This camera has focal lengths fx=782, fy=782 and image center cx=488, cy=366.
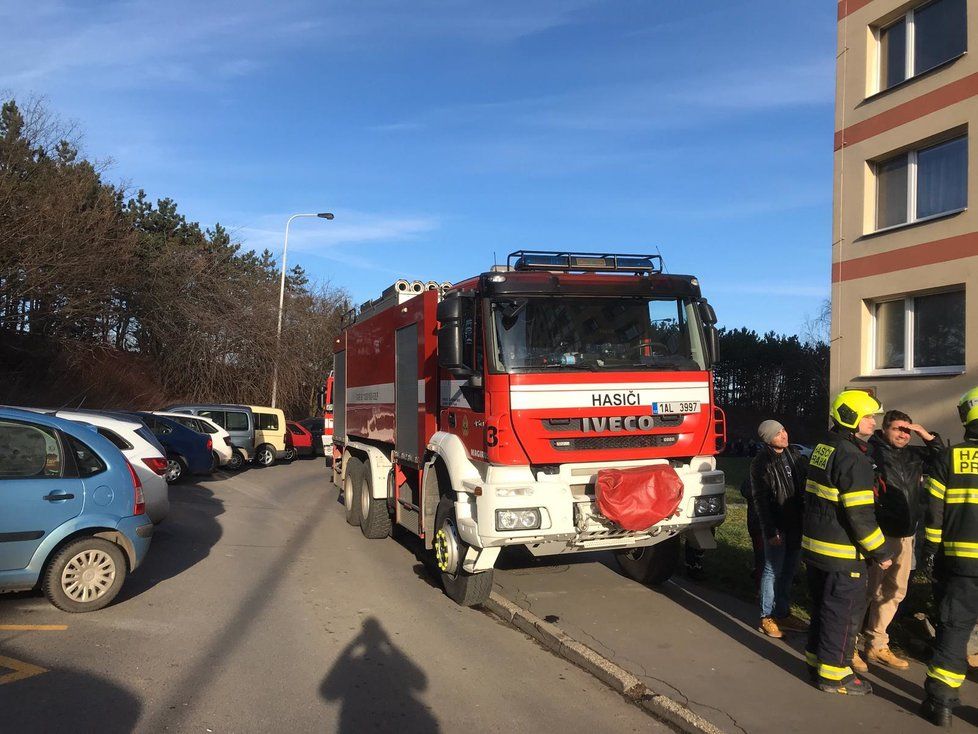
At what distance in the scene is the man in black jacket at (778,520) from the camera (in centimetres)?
612

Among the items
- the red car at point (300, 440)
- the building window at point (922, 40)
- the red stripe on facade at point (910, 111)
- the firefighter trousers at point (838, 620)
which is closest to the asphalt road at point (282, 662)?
the firefighter trousers at point (838, 620)

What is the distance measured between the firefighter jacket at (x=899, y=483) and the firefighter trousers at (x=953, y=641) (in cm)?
51

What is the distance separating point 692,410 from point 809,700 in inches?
103

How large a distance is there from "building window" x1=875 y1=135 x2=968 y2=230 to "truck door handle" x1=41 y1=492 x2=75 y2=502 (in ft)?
42.5

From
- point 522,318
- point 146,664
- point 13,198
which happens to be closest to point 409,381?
point 522,318

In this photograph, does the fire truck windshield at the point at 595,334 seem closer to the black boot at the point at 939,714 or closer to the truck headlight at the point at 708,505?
the truck headlight at the point at 708,505

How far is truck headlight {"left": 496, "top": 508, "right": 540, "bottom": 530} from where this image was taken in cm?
619

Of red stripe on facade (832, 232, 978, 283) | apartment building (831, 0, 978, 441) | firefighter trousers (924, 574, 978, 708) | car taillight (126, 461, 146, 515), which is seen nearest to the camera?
firefighter trousers (924, 574, 978, 708)

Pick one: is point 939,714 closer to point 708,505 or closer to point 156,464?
point 708,505

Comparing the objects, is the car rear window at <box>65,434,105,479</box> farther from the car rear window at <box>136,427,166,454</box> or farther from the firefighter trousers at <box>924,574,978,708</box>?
the firefighter trousers at <box>924,574,978,708</box>

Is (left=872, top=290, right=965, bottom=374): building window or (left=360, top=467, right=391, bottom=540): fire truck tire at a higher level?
(left=872, top=290, right=965, bottom=374): building window

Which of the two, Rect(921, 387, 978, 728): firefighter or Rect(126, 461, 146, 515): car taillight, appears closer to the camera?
Rect(921, 387, 978, 728): firefighter

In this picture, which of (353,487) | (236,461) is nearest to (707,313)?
(353,487)

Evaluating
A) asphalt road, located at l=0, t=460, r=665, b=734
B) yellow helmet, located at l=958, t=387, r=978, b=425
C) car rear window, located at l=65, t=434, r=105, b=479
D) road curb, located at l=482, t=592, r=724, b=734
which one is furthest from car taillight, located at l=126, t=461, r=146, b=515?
yellow helmet, located at l=958, t=387, r=978, b=425
